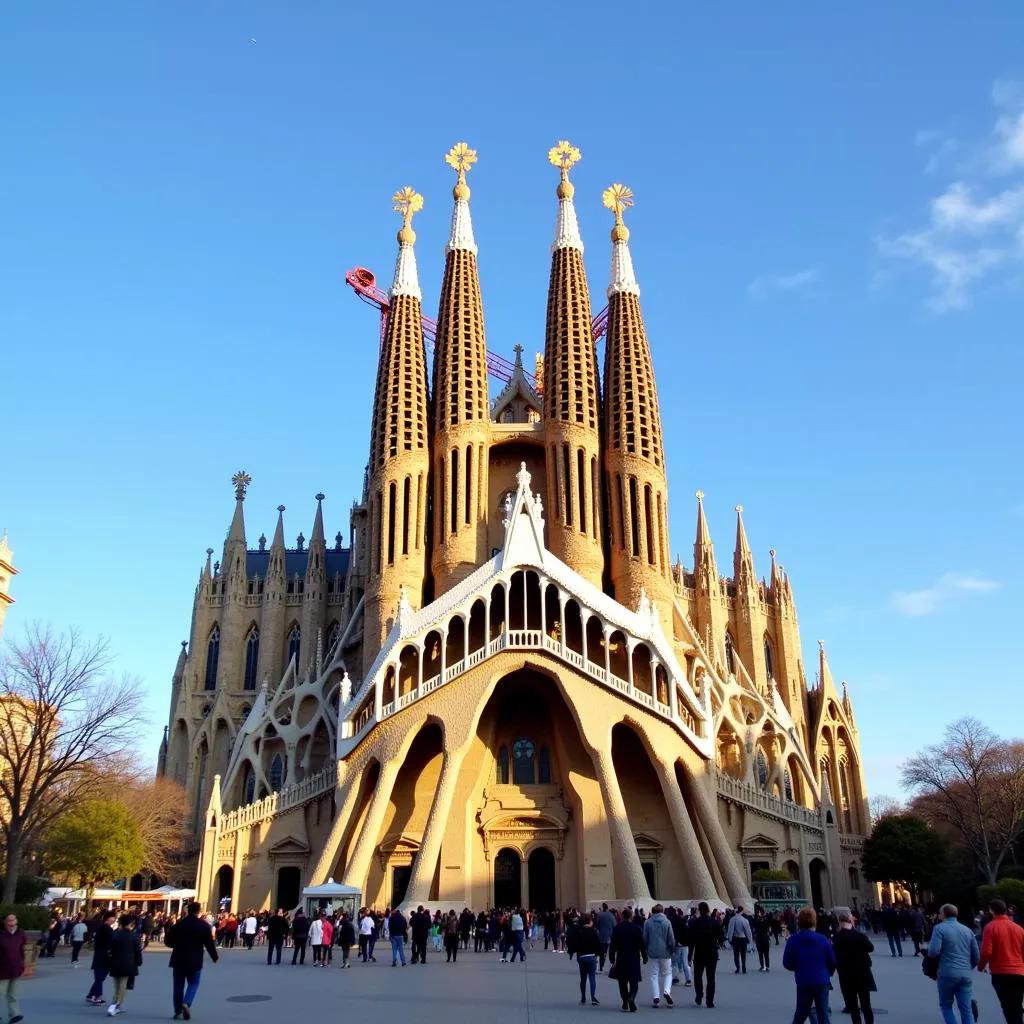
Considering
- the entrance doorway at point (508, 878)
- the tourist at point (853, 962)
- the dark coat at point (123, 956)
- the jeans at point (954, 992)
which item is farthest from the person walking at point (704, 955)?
the entrance doorway at point (508, 878)

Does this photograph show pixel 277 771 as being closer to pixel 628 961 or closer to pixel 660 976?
pixel 660 976

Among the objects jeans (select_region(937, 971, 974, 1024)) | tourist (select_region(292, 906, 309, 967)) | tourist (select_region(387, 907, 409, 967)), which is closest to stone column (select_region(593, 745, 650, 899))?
tourist (select_region(387, 907, 409, 967))

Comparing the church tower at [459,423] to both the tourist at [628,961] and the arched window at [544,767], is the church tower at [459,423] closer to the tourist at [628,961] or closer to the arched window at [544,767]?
the arched window at [544,767]

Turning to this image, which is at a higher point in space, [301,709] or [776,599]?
[776,599]

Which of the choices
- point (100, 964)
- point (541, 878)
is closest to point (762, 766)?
point (541, 878)

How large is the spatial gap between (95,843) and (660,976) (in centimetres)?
3067

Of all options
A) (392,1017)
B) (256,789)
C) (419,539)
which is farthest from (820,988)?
(256,789)

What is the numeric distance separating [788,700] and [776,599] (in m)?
5.76

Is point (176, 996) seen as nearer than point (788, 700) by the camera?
Yes

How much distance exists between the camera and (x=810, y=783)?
49281mm

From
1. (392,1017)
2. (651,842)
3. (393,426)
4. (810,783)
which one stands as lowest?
(392,1017)

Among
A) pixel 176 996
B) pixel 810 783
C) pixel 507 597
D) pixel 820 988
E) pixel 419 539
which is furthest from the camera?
pixel 810 783

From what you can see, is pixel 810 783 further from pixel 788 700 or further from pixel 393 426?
pixel 393 426

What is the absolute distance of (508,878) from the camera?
132ft
